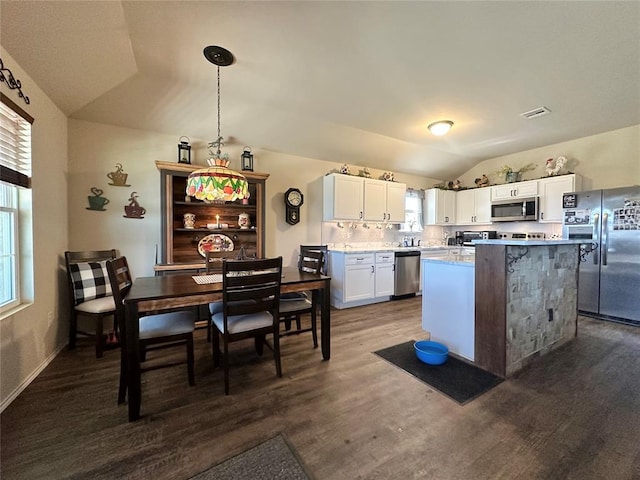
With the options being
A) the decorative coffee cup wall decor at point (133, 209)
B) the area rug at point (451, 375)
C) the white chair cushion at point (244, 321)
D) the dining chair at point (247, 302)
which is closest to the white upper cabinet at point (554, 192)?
the area rug at point (451, 375)

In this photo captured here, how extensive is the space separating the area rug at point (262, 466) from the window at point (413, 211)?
4887 millimetres

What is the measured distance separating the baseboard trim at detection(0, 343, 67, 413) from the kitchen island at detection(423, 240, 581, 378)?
3.60 meters

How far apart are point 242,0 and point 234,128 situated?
192cm

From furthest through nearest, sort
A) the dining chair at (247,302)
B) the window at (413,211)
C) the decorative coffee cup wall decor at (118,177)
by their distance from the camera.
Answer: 1. the window at (413,211)
2. the decorative coffee cup wall decor at (118,177)
3. the dining chair at (247,302)

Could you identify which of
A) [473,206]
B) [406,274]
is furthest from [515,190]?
[406,274]

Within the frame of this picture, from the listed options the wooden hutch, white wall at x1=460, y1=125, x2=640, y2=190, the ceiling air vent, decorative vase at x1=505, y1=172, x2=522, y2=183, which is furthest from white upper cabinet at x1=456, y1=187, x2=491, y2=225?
the wooden hutch

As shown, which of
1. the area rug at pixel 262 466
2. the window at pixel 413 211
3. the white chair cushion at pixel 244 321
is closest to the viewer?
the area rug at pixel 262 466

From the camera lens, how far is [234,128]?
11.8 feet

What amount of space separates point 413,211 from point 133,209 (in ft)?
16.6

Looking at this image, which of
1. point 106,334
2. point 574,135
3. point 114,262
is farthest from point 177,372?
point 574,135

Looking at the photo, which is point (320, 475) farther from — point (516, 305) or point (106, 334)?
point (106, 334)

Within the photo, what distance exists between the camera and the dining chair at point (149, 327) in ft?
6.14

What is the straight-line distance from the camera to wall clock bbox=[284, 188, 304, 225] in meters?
4.30

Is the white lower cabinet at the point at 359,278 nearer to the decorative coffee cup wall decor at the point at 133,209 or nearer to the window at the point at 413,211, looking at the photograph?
the window at the point at 413,211
